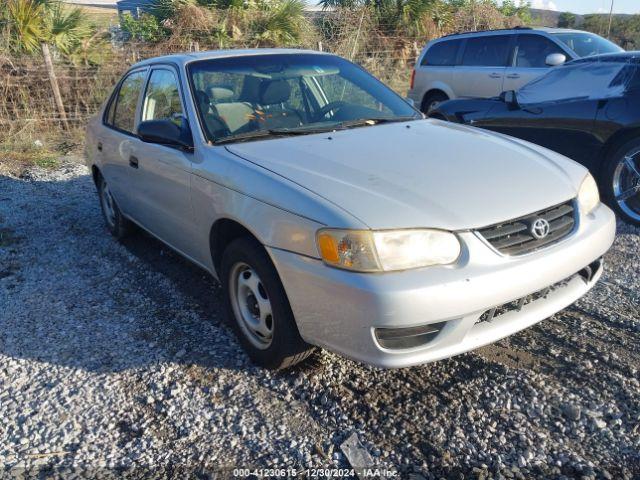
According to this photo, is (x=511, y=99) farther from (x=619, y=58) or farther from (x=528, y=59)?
(x=528, y=59)

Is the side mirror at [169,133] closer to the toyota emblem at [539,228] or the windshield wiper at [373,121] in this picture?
the windshield wiper at [373,121]

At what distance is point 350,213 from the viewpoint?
8.52 ft

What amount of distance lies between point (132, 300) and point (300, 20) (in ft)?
36.5

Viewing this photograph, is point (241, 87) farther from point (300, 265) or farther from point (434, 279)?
point (434, 279)

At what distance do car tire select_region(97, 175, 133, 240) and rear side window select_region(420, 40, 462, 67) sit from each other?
6.81m

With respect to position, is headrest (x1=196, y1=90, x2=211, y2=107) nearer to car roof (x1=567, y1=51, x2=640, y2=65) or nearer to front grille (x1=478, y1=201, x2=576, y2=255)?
front grille (x1=478, y1=201, x2=576, y2=255)

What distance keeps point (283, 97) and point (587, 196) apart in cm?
197

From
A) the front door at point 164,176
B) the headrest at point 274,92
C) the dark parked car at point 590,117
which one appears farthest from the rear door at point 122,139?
the dark parked car at point 590,117

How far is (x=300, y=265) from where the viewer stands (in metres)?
2.70

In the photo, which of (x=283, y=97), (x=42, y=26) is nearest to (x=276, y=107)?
(x=283, y=97)

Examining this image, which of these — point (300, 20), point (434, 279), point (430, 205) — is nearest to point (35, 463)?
point (434, 279)

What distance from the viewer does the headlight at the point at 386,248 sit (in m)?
2.53

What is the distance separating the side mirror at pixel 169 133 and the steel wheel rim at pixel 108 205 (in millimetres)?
1870

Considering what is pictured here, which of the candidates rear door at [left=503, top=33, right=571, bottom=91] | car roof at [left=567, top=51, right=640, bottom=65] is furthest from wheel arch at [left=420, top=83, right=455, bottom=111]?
car roof at [left=567, top=51, right=640, bottom=65]
